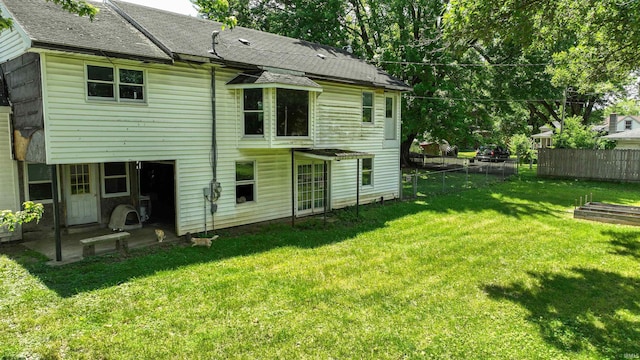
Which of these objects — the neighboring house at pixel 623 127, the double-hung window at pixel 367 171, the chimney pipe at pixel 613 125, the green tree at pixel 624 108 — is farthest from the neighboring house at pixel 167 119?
the green tree at pixel 624 108

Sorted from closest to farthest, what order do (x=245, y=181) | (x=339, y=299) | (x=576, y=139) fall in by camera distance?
(x=339, y=299) < (x=245, y=181) < (x=576, y=139)

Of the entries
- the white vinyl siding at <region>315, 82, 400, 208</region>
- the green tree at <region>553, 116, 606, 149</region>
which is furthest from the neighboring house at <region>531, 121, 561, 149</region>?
the white vinyl siding at <region>315, 82, 400, 208</region>

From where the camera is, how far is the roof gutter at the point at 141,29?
10.1 meters

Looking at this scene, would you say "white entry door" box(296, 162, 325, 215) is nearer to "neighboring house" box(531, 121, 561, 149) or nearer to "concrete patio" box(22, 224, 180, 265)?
"concrete patio" box(22, 224, 180, 265)

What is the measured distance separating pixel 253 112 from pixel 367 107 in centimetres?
587

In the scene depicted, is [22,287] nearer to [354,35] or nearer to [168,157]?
[168,157]

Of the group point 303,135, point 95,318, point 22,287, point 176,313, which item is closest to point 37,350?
point 95,318

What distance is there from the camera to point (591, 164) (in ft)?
77.9

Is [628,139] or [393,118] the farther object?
[628,139]

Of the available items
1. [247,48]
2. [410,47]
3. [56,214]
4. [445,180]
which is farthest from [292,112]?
[445,180]

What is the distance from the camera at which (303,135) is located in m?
12.4

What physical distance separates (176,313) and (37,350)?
72.1 inches

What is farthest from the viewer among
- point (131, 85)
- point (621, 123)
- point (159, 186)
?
point (621, 123)

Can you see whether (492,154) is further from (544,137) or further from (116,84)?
(116,84)
